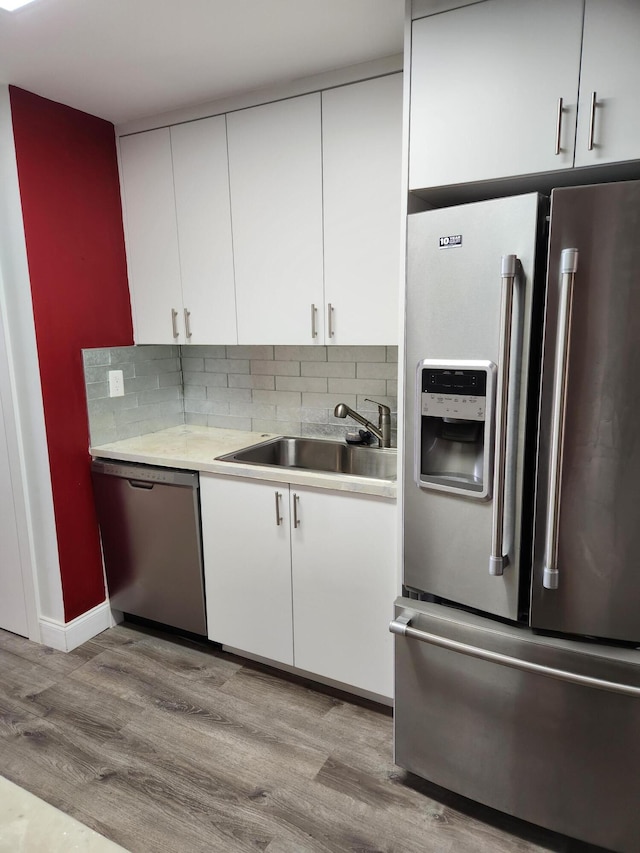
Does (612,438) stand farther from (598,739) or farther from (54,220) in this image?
(54,220)

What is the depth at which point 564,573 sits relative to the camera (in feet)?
4.79

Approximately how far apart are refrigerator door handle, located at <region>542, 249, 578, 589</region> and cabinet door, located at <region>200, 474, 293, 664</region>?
1.03 metres

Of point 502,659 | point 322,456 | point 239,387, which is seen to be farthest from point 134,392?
point 502,659

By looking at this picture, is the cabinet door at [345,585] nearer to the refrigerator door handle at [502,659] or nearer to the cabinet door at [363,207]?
the refrigerator door handle at [502,659]

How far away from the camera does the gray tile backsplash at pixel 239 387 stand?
8.49 feet

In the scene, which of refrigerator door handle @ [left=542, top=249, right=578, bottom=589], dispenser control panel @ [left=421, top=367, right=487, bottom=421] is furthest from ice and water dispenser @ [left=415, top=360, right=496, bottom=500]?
refrigerator door handle @ [left=542, top=249, right=578, bottom=589]

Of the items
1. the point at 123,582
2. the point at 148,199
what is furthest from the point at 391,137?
the point at 123,582

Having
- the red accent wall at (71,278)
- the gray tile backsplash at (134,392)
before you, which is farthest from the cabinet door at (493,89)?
the gray tile backsplash at (134,392)

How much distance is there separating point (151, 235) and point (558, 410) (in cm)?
209

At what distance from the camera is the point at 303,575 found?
7.16 feet

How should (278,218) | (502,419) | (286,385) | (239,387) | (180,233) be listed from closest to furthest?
(502,419) < (278,218) < (180,233) < (286,385) < (239,387)

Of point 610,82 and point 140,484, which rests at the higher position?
point 610,82

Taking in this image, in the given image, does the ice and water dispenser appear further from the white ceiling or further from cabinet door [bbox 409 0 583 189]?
the white ceiling

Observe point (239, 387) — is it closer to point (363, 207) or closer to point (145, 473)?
point (145, 473)
